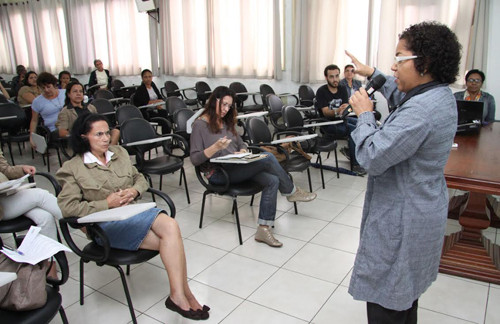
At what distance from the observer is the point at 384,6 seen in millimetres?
5836

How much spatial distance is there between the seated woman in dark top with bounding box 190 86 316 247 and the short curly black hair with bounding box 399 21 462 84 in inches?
68.3

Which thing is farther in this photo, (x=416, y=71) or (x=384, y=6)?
(x=384, y=6)

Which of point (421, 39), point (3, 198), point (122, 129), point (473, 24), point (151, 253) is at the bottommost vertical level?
point (151, 253)

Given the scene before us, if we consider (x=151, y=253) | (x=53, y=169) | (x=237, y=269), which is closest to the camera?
(x=151, y=253)

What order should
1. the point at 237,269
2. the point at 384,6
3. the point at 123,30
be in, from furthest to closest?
1. the point at 123,30
2. the point at 384,6
3. the point at 237,269

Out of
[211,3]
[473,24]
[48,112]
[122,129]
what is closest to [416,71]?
[122,129]

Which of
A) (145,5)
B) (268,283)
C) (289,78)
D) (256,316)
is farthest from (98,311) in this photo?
(145,5)

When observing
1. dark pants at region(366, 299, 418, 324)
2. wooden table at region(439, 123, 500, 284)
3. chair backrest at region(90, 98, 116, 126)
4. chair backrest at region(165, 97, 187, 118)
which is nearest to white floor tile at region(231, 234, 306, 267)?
wooden table at region(439, 123, 500, 284)

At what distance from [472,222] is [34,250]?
271 centimetres

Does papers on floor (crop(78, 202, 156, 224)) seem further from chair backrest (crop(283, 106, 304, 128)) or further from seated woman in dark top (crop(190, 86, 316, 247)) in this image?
chair backrest (crop(283, 106, 304, 128))

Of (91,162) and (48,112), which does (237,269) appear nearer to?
(91,162)

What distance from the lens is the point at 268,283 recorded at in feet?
8.19

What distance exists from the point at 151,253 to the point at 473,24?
17.3 ft

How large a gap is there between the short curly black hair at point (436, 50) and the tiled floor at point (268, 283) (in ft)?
4.76
